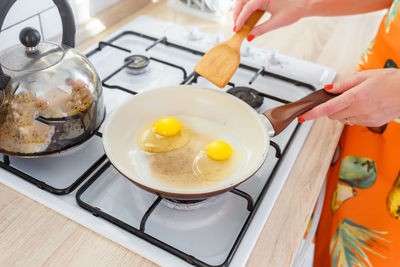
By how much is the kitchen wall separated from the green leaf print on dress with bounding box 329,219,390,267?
2.68 feet

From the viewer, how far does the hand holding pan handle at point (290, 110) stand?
0.64 meters

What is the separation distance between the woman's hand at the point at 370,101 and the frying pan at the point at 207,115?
31mm

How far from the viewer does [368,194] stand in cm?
79

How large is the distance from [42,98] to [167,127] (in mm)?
207

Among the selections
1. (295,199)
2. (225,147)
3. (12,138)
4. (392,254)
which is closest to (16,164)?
(12,138)

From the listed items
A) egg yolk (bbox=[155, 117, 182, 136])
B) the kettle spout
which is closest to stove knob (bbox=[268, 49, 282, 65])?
egg yolk (bbox=[155, 117, 182, 136])

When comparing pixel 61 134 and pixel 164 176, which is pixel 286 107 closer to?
pixel 164 176

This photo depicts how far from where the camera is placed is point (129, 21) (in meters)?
1.11

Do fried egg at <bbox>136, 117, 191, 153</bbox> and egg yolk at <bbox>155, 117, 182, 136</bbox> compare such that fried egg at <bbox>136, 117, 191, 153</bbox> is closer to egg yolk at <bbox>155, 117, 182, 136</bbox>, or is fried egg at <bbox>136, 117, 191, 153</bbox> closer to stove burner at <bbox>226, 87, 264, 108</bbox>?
egg yolk at <bbox>155, 117, 182, 136</bbox>

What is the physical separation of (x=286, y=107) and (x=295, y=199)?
16cm

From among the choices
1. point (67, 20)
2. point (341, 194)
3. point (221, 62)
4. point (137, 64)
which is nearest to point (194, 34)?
point (137, 64)

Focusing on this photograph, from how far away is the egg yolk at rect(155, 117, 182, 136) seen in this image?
2.13ft

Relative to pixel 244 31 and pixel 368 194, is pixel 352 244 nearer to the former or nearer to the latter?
pixel 368 194

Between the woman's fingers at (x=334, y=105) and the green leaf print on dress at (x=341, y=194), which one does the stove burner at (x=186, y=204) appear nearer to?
the woman's fingers at (x=334, y=105)
